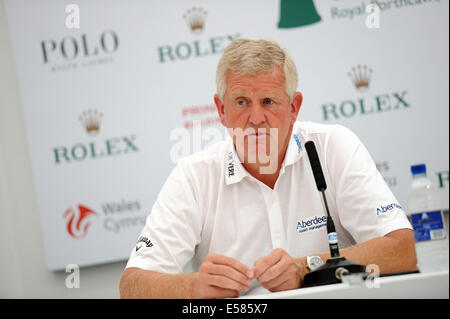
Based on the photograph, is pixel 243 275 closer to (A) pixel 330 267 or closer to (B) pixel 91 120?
(A) pixel 330 267

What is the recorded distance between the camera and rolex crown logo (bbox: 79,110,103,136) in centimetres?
286

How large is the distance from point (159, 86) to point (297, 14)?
86cm

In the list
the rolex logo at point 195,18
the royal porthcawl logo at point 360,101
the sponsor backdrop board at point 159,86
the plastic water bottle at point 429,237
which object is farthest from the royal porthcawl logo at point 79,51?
the plastic water bottle at point 429,237

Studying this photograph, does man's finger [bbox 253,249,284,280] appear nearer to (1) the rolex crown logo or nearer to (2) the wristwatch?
(2) the wristwatch

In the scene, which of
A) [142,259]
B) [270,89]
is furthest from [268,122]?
[142,259]

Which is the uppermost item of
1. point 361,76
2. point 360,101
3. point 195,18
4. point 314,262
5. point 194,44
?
point 195,18

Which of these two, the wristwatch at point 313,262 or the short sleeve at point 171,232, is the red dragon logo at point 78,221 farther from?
the wristwatch at point 313,262

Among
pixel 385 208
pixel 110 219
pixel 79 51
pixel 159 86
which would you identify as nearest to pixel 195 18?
pixel 159 86

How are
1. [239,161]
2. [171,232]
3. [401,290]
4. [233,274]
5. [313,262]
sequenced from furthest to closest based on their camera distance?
[239,161], [171,232], [313,262], [233,274], [401,290]

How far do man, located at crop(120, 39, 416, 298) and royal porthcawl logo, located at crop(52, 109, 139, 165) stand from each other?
1061mm

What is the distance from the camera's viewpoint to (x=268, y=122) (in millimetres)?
1647

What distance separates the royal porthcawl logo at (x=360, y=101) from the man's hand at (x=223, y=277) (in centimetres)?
169

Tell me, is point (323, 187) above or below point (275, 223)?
above

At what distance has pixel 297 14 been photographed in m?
2.79
